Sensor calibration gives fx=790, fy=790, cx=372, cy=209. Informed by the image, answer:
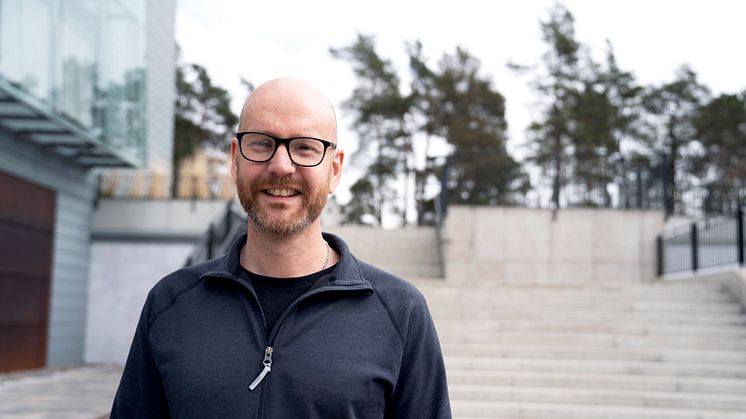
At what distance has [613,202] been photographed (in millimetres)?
17156

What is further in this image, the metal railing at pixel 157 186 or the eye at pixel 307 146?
the metal railing at pixel 157 186

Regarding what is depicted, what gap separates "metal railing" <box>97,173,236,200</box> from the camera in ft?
63.0

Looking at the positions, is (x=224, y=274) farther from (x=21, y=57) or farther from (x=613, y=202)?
(x=613, y=202)

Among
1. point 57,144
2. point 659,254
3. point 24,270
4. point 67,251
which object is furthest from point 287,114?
point 67,251

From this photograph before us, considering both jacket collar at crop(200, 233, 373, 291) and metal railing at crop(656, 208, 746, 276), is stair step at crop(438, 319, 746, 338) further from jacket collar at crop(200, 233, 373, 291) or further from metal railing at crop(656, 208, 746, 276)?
jacket collar at crop(200, 233, 373, 291)

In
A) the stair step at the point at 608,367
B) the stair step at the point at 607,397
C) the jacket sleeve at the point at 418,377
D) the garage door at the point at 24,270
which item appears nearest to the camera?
the jacket sleeve at the point at 418,377

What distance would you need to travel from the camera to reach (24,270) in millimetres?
15242

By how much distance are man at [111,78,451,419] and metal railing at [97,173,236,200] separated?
17.2m

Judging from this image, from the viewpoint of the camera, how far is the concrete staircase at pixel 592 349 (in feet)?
23.7

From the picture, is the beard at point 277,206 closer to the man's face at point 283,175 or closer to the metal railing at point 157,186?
the man's face at point 283,175

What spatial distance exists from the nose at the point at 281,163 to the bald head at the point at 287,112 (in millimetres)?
36

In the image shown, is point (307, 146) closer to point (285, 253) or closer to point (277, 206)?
point (277, 206)

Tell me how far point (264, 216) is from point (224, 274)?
19 cm

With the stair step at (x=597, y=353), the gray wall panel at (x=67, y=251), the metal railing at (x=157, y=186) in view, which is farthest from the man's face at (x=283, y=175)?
the metal railing at (x=157, y=186)
